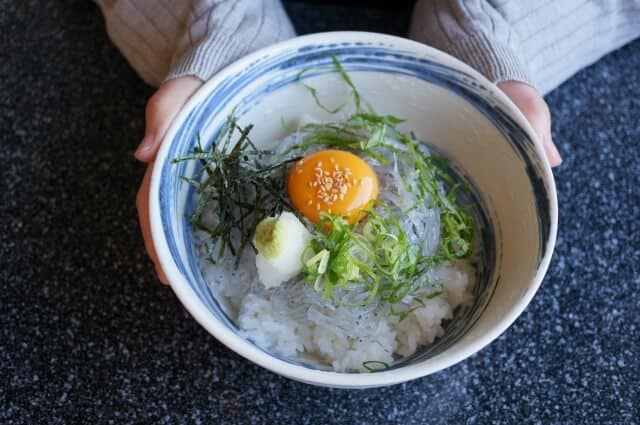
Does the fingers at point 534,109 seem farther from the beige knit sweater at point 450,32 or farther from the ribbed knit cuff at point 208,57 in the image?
the ribbed knit cuff at point 208,57

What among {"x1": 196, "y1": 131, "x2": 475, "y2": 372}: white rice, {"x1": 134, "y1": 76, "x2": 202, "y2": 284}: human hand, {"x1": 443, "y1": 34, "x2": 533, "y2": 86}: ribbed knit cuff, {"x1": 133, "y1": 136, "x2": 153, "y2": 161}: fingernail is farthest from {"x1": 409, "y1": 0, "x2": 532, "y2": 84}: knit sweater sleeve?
{"x1": 133, "y1": 136, "x2": 153, "y2": 161}: fingernail

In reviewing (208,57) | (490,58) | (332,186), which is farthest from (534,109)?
(208,57)

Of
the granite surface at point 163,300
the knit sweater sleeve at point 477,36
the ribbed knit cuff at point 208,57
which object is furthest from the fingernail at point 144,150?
the knit sweater sleeve at point 477,36

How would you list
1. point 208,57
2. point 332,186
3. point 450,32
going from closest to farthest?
point 332,186
point 208,57
point 450,32

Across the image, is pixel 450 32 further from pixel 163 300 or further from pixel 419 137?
pixel 163 300

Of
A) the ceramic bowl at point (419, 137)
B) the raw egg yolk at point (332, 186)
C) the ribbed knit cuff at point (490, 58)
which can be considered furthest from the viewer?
the ribbed knit cuff at point (490, 58)

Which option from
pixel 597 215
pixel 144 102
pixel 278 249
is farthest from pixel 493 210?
pixel 144 102

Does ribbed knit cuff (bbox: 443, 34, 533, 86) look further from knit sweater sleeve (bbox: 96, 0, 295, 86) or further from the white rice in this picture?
knit sweater sleeve (bbox: 96, 0, 295, 86)
